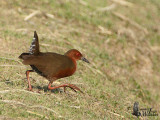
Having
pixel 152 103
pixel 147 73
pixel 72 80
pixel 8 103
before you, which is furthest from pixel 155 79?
pixel 8 103

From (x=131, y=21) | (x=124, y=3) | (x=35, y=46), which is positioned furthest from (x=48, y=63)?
(x=124, y=3)

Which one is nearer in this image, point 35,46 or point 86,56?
point 35,46

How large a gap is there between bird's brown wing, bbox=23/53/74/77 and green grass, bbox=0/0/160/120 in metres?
0.46

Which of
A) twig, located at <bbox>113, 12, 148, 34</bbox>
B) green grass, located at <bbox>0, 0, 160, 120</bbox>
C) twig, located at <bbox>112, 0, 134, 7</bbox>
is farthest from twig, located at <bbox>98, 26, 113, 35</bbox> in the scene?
twig, located at <bbox>112, 0, 134, 7</bbox>

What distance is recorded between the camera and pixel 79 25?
10656 mm

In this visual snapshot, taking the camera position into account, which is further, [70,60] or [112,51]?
[112,51]

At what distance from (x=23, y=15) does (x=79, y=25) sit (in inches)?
69.1

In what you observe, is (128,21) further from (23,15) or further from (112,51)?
(23,15)

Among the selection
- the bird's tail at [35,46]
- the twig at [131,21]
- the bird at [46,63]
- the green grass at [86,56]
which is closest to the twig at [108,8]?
the green grass at [86,56]

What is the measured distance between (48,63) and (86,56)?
313 centimetres

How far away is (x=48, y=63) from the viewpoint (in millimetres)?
5641

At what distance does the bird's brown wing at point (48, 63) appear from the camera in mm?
5539

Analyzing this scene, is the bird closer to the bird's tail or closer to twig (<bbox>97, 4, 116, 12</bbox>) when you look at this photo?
the bird's tail

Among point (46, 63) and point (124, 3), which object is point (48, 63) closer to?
point (46, 63)
